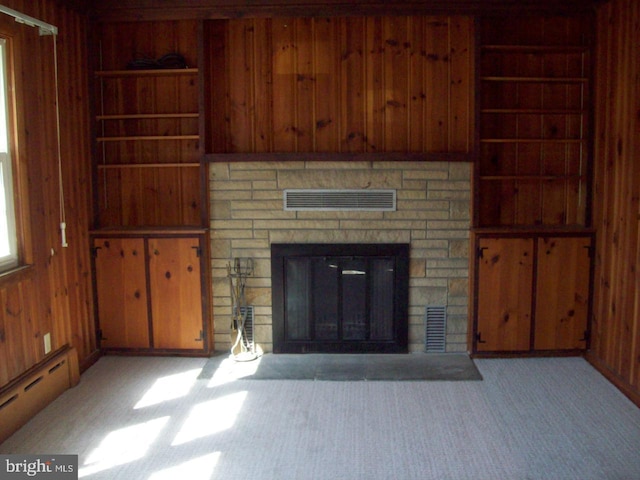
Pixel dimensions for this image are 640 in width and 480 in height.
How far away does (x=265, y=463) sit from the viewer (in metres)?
3.46

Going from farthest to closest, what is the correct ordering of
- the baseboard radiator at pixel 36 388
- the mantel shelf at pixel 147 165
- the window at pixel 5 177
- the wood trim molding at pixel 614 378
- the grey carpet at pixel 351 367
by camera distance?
the mantel shelf at pixel 147 165 < the grey carpet at pixel 351 367 < the wood trim molding at pixel 614 378 < the window at pixel 5 177 < the baseboard radiator at pixel 36 388

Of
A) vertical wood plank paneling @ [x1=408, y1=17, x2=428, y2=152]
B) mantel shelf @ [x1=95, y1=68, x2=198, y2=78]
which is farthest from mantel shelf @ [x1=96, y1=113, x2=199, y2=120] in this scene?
vertical wood plank paneling @ [x1=408, y1=17, x2=428, y2=152]

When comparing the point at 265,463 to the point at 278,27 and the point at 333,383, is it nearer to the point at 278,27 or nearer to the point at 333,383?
the point at 333,383

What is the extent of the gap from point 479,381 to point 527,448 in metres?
1.02

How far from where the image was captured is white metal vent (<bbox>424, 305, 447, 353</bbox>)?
17.1 feet

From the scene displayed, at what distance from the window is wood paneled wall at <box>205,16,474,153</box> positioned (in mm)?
1605

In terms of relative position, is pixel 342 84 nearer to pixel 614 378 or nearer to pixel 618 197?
Answer: pixel 618 197

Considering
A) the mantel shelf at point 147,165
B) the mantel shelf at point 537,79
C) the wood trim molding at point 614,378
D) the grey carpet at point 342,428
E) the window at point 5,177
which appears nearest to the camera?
the grey carpet at point 342,428

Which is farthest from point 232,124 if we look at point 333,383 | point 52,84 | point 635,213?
point 635,213

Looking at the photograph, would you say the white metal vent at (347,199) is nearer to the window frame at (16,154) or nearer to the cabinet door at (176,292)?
the cabinet door at (176,292)

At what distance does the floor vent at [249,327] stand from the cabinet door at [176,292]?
0.36 metres

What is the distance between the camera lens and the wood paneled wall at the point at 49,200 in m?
3.98

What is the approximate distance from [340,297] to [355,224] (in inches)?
24.1

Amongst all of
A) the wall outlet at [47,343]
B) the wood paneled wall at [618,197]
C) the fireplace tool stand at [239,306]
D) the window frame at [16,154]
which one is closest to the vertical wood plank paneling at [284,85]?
the fireplace tool stand at [239,306]
